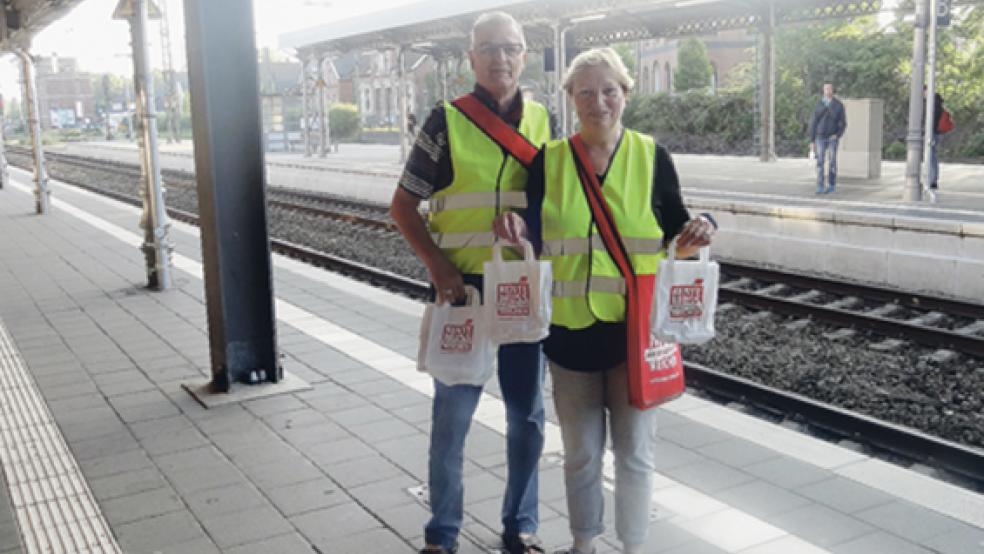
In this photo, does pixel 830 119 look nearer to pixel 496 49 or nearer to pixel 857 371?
pixel 857 371

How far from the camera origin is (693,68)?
48188 millimetres

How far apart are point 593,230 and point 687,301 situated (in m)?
0.39

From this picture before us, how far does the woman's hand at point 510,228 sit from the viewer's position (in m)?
3.17

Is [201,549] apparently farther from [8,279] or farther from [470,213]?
[8,279]

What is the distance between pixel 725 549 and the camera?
3787 mm

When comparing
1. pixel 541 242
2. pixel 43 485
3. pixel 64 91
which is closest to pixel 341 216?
pixel 43 485

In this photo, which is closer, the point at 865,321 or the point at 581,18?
the point at 865,321

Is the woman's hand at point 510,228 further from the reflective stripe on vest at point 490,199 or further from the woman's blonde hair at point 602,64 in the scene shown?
the woman's blonde hair at point 602,64

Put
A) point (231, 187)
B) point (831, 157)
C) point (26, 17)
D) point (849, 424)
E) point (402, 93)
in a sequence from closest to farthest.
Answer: point (849, 424)
point (231, 187)
point (26, 17)
point (831, 157)
point (402, 93)

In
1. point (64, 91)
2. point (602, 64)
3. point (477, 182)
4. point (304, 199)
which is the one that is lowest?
point (304, 199)

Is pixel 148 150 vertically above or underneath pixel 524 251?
above

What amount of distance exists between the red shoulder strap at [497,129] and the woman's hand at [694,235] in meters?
0.60

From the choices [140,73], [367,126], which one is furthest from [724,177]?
[367,126]

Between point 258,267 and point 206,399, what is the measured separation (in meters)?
0.88
